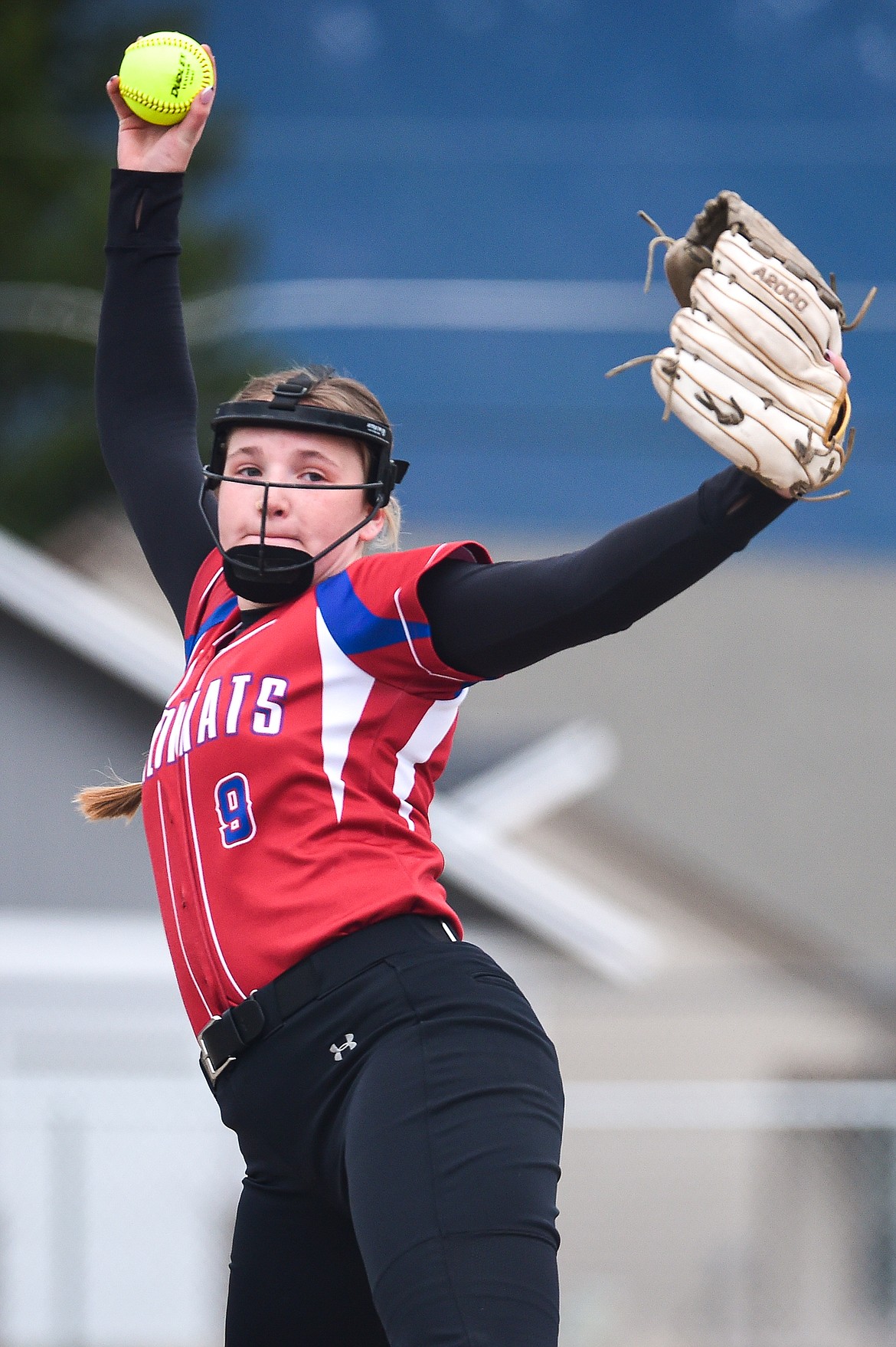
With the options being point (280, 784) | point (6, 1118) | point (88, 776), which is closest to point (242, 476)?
point (280, 784)

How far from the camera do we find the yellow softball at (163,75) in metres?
2.66

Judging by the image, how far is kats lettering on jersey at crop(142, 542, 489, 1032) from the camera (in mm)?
2178

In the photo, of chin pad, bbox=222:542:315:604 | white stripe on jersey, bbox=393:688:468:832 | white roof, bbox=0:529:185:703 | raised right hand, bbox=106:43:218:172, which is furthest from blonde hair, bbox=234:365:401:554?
white roof, bbox=0:529:185:703

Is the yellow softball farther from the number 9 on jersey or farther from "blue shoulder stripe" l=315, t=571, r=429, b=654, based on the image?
the number 9 on jersey

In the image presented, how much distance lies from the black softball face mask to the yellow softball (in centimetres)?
58

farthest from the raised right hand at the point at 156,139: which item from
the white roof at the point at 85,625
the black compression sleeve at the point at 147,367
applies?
the white roof at the point at 85,625

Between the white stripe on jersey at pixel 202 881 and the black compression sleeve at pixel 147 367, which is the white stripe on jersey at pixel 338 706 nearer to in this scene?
the white stripe on jersey at pixel 202 881

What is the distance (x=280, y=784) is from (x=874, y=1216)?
6.03 m

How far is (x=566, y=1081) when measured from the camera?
10.0m

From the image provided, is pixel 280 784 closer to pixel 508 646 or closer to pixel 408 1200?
pixel 508 646

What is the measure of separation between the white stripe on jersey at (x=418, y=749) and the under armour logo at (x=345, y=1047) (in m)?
0.29

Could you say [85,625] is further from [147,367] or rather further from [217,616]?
[217,616]

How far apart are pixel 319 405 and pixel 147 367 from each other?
543mm

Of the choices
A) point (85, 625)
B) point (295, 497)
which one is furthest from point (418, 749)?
point (85, 625)
